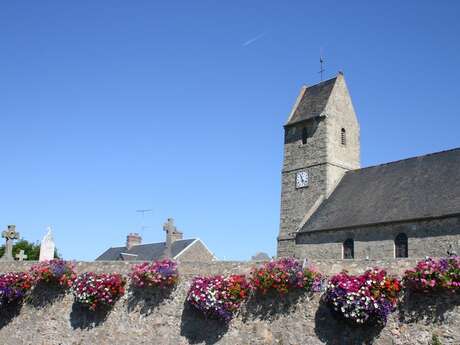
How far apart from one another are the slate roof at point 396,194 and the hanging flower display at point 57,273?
47.4ft

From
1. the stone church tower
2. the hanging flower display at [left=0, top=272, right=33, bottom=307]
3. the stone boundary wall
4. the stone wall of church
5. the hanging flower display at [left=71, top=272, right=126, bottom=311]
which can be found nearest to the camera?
the stone boundary wall

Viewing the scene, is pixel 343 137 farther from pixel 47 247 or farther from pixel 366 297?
pixel 366 297

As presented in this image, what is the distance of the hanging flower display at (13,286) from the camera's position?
640 inches

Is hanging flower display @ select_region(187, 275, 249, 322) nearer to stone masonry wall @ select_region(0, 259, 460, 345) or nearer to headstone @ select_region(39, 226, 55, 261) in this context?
stone masonry wall @ select_region(0, 259, 460, 345)

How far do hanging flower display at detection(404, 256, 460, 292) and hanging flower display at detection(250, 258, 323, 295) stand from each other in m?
2.17

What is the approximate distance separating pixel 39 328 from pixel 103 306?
2.57 metres

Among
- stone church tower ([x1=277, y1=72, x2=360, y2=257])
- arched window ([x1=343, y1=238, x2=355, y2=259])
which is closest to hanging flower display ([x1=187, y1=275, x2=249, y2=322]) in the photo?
arched window ([x1=343, y1=238, x2=355, y2=259])

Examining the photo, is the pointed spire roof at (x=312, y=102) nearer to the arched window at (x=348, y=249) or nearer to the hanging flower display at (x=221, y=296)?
the arched window at (x=348, y=249)

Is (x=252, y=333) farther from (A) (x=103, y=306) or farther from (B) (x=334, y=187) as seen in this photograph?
(B) (x=334, y=187)

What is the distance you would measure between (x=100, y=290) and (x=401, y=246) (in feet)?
47.4

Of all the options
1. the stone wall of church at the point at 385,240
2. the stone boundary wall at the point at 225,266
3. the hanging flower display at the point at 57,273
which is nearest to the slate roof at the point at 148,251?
the stone wall of church at the point at 385,240

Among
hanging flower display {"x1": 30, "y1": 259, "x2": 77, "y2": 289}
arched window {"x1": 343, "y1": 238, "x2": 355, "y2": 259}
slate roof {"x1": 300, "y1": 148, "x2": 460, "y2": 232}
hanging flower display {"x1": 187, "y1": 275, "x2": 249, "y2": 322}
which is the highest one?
slate roof {"x1": 300, "y1": 148, "x2": 460, "y2": 232}

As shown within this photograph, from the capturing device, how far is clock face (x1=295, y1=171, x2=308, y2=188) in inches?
1262

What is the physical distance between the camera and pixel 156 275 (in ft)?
45.9
